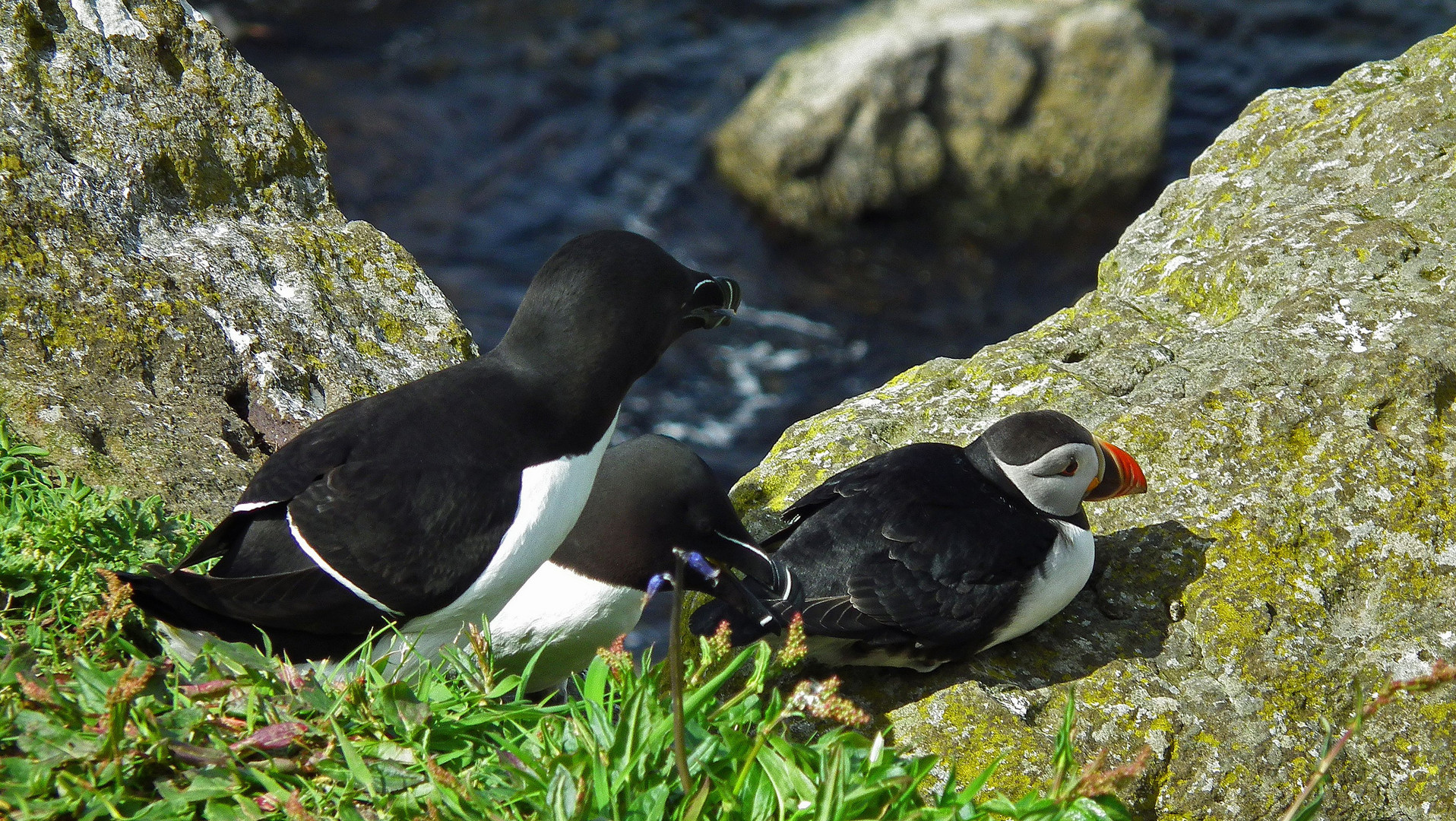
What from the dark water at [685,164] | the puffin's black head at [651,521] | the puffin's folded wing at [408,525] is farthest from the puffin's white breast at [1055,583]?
the dark water at [685,164]

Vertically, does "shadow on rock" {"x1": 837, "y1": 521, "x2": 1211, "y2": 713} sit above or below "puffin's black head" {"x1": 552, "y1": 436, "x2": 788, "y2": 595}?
below

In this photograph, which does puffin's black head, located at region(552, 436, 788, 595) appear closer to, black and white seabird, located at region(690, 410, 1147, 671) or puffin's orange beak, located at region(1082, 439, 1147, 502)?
black and white seabird, located at region(690, 410, 1147, 671)

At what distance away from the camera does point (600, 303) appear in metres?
3.22

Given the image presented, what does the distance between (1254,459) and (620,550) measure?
1947 mm

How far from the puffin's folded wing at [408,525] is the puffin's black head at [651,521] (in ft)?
1.45

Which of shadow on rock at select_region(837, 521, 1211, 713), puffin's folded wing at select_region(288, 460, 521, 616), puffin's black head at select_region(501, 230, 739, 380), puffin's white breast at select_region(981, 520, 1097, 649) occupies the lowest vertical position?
shadow on rock at select_region(837, 521, 1211, 713)

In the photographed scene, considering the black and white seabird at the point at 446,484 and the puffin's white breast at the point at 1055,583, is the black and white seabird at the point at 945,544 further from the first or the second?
the black and white seabird at the point at 446,484

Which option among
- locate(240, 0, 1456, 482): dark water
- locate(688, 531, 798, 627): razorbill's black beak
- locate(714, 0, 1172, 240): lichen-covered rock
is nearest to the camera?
locate(688, 531, 798, 627): razorbill's black beak

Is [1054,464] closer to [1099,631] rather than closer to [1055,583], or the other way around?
[1055,583]

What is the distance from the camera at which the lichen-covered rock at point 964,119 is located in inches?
428

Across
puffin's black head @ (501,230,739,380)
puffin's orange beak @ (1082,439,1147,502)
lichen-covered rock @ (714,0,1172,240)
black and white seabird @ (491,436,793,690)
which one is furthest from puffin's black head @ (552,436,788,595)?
lichen-covered rock @ (714,0,1172,240)

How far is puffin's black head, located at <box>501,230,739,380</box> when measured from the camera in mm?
3227

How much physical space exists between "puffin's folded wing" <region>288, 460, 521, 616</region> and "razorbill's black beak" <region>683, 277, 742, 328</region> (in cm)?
72

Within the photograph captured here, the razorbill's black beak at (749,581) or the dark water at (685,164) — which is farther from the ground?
the razorbill's black beak at (749,581)
